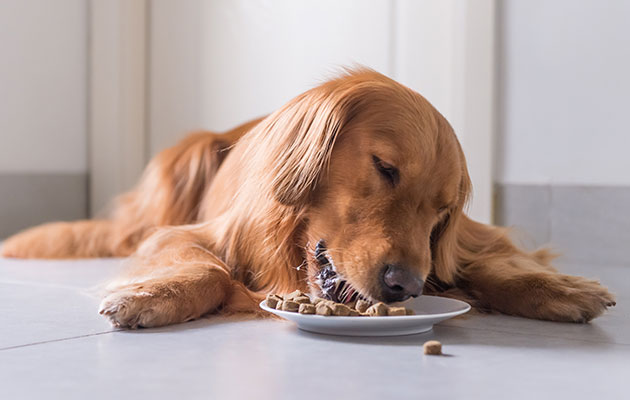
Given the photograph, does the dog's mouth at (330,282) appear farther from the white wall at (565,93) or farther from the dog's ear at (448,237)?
the white wall at (565,93)

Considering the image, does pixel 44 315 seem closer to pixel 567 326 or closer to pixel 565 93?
pixel 567 326

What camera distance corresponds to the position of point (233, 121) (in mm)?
3441

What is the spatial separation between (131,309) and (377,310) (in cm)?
42

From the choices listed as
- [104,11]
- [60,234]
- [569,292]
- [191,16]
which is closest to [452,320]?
[569,292]

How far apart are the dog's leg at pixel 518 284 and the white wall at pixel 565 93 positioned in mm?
793

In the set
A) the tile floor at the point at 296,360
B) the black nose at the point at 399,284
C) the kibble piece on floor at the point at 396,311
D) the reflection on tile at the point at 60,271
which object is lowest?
the reflection on tile at the point at 60,271

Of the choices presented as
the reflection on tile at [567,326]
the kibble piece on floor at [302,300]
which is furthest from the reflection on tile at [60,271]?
the reflection on tile at [567,326]

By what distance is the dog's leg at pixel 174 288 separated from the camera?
54.1 inches

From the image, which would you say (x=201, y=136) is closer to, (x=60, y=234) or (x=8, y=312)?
(x=60, y=234)

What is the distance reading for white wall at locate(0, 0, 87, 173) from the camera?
134 inches

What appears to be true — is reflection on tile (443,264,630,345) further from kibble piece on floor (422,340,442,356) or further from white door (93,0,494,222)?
white door (93,0,494,222)

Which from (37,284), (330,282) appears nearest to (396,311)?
(330,282)

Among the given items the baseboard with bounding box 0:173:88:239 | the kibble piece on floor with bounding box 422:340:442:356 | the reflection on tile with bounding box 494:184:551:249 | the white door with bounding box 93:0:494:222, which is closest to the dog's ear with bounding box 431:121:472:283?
the kibble piece on floor with bounding box 422:340:442:356

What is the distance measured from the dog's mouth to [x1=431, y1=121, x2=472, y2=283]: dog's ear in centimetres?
28
